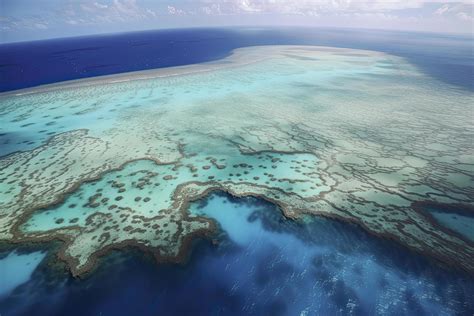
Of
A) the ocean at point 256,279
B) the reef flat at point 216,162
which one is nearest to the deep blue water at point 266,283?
the ocean at point 256,279

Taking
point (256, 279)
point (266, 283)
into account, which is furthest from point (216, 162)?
point (266, 283)

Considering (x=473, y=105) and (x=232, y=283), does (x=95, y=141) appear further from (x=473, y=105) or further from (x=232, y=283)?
(x=473, y=105)

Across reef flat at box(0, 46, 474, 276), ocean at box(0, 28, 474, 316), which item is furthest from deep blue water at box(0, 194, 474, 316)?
reef flat at box(0, 46, 474, 276)

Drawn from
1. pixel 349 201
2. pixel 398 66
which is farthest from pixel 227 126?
pixel 398 66

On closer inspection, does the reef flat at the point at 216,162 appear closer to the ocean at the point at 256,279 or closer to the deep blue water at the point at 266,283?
the ocean at the point at 256,279

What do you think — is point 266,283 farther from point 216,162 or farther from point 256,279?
point 216,162
